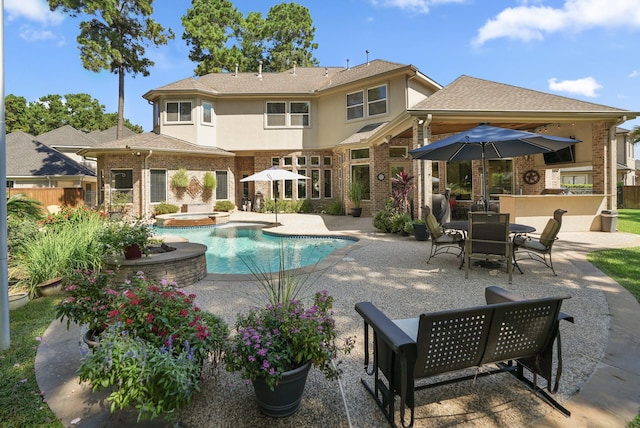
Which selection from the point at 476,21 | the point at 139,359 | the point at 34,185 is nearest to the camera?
the point at 139,359

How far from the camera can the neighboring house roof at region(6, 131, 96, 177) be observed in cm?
2092

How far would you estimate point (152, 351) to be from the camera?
78.7 inches

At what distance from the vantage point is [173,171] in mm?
18219

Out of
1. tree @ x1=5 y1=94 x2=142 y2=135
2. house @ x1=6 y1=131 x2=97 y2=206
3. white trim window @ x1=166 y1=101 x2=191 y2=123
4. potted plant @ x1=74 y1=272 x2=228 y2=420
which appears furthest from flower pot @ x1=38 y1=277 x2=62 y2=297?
tree @ x1=5 y1=94 x2=142 y2=135

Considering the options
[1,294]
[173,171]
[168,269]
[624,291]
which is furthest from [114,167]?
[624,291]

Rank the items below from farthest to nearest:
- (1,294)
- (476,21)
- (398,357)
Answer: (476,21) < (1,294) < (398,357)

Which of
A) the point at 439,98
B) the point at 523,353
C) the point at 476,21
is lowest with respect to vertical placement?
the point at 523,353

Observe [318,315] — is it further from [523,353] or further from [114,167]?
[114,167]

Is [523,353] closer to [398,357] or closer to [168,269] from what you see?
[398,357]

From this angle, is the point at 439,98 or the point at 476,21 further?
the point at 476,21

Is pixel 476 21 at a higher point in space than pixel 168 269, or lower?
higher

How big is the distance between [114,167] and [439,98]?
51.4ft

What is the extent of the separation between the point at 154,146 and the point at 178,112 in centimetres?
311

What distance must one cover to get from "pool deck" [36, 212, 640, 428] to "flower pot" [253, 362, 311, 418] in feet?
0.24
